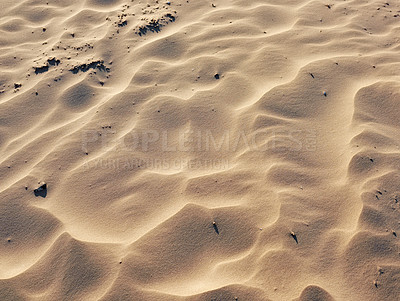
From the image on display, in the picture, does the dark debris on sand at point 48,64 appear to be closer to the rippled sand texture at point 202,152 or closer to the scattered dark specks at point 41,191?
the rippled sand texture at point 202,152

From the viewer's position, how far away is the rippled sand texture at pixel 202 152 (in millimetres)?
1763

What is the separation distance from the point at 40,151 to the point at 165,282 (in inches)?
51.4

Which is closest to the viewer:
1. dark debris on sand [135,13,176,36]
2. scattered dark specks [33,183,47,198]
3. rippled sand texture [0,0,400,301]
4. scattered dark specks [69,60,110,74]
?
rippled sand texture [0,0,400,301]

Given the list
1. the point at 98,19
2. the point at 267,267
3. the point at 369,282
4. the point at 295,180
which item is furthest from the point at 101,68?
the point at 369,282

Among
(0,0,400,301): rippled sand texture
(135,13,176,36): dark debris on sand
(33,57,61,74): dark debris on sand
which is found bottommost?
(0,0,400,301): rippled sand texture

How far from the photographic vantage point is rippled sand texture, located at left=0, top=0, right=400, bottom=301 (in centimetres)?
176

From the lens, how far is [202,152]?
2260 millimetres

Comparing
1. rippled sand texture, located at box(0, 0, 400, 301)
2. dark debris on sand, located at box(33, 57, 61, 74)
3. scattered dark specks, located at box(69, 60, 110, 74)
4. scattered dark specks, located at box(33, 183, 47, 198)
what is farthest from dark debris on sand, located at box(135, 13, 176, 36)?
scattered dark specks, located at box(33, 183, 47, 198)

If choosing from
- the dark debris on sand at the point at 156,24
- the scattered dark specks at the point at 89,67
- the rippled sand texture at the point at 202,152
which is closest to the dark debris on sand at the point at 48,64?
the rippled sand texture at the point at 202,152

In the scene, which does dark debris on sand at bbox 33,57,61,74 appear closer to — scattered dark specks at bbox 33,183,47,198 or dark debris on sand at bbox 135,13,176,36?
dark debris on sand at bbox 135,13,176,36

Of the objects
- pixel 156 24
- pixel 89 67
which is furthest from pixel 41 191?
pixel 156 24

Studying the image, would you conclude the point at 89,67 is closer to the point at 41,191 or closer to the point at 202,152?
the point at 41,191

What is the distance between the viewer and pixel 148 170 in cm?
220

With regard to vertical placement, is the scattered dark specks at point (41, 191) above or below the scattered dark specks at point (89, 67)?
below
